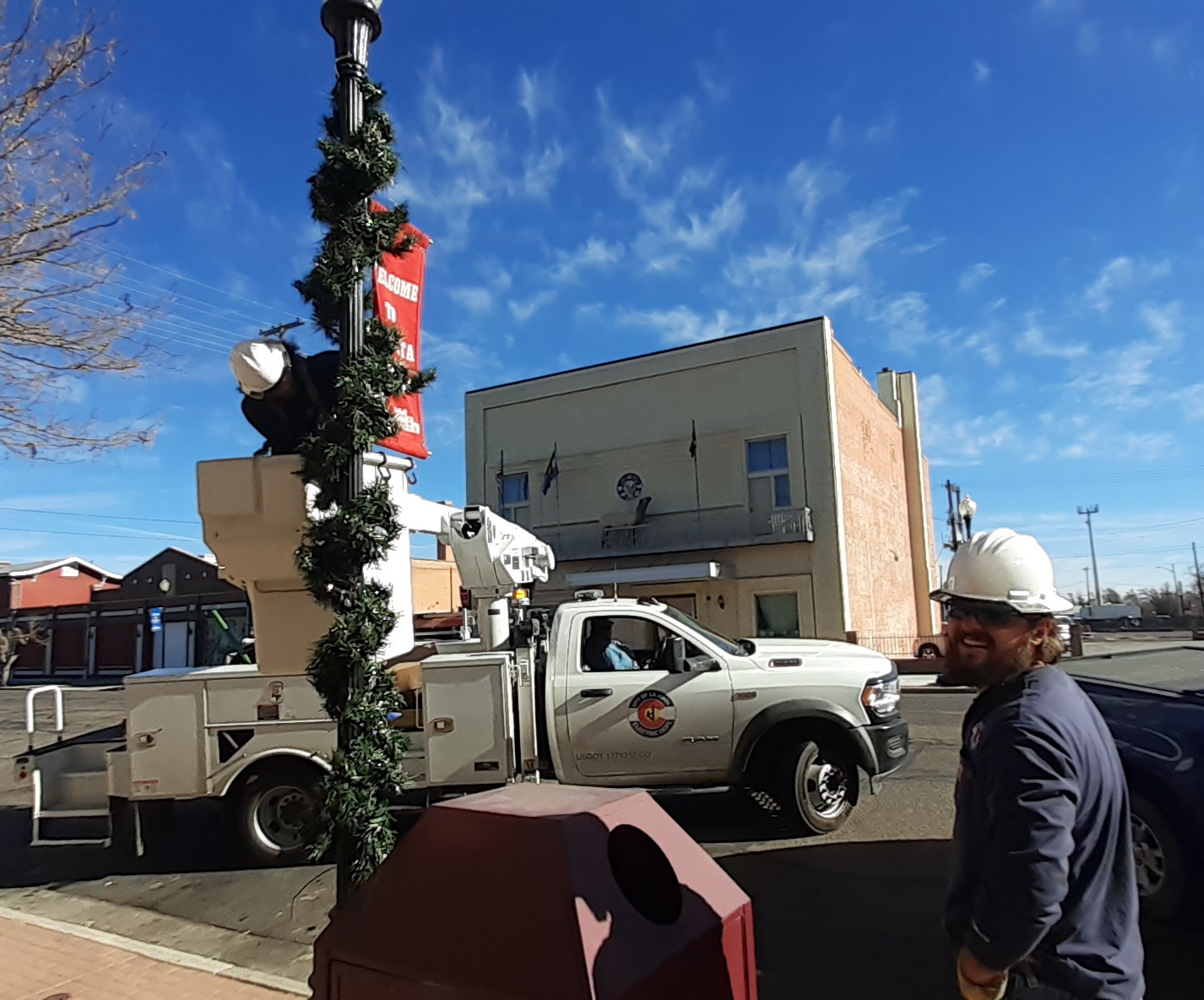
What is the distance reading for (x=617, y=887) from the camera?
2.59 meters

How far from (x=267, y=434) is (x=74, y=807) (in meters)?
4.02

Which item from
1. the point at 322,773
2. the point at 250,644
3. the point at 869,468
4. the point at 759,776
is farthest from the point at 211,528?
the point at 869,468

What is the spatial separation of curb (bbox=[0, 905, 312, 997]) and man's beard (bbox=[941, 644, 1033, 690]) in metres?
3.79

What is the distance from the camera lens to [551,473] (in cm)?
2512

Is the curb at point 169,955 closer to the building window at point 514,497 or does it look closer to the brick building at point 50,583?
the building window at point 514,497

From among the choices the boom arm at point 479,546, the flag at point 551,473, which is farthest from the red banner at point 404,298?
the flag at point 551,473

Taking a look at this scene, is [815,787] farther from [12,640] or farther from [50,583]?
[50,583]

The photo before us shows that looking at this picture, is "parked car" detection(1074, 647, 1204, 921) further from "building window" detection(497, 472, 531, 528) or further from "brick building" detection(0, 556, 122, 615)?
"brick building" detection(0, 556, 122, 615)

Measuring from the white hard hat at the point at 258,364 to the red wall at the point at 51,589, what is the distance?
5000cm

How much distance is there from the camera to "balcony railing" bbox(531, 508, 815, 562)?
2205 centimetres

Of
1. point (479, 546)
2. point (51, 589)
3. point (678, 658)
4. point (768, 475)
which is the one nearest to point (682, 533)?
point (768, 475)

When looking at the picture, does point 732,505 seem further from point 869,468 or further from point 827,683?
point 827,683

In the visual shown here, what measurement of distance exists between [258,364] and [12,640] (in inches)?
1700

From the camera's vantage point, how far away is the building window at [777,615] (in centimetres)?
2227
